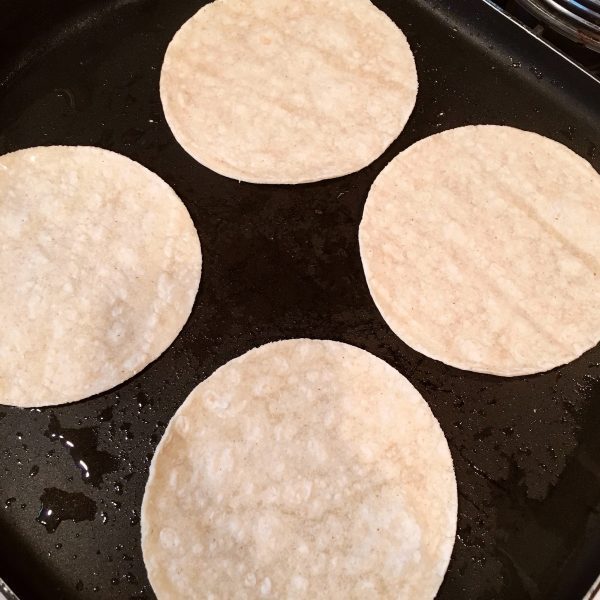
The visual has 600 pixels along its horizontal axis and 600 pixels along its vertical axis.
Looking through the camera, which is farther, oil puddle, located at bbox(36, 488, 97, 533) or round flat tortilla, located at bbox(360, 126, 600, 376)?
round flat tortilla, located at bbox(360, 126, 600, 376)

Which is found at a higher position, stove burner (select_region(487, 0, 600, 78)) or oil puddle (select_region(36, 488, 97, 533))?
stove burner (select_region(487, 0, 600, 78))

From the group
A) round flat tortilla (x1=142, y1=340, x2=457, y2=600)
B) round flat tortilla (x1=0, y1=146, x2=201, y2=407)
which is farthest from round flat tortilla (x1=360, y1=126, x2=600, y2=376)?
round flat tortilla (x1=0, y1=146, x2=201, y2=407)

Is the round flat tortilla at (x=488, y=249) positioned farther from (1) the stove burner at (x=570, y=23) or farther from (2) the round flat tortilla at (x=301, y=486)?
(1) the stove burner at (x=570, y=23)

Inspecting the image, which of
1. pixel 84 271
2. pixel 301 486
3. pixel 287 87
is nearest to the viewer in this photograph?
pixel 301 486

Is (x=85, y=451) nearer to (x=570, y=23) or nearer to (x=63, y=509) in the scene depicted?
(x=63, y=509)

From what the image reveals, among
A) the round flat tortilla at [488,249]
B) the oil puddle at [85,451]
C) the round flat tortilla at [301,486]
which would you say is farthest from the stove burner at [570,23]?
the oil puddle at [85,451]

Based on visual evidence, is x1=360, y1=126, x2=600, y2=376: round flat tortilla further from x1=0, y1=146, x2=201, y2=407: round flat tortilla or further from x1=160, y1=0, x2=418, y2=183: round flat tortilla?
x1=0, y1=146, x2=201, y2=407: round flat tortilla

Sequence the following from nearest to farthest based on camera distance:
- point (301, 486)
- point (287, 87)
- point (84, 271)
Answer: point (301, 486) → point (84, 271) → point (287, 87)

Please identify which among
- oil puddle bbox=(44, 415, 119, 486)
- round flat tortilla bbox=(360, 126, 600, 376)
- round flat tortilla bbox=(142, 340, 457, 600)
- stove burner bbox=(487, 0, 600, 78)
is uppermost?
stove burner bbox=(487, 0, 600, 78)

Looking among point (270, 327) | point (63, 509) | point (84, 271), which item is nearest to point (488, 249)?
point (270, 327)
